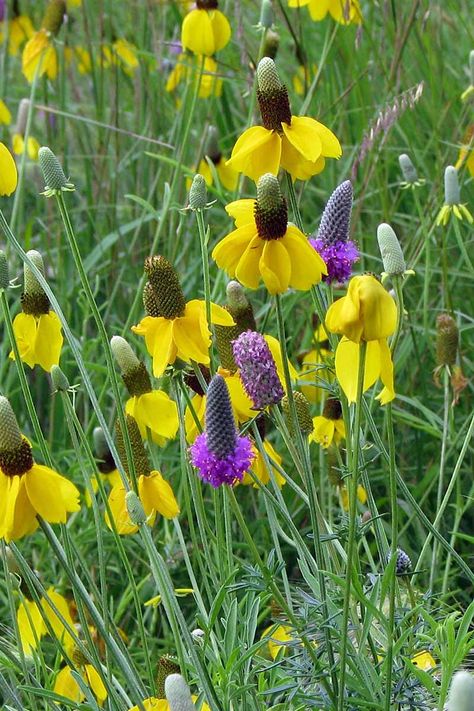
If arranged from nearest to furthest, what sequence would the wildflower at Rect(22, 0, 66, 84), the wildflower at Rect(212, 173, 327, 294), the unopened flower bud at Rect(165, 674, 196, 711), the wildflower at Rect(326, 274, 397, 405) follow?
the unopened flower bud at Rect(165, 674, 196, 711) → the wildflower at Rect(326, 274, 397, 405) → the wildflower at Rect(212, 173, 327, 294) → the wildflower at Rect(22, 0, 66, 84)

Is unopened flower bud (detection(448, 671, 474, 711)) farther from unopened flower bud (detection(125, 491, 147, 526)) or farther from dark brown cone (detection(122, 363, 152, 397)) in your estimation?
dark brown cone (detection(122, 363, 152, 397))

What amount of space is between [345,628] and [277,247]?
44 centimetres

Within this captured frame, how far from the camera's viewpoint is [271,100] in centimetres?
151

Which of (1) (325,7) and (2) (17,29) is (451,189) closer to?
(1) (325,7)

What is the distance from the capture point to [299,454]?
54.4 inches

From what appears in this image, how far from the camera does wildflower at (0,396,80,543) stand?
1.23 m

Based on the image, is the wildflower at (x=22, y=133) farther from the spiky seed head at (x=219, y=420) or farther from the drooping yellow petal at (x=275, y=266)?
the spiky seed head at (x=219, y=420)

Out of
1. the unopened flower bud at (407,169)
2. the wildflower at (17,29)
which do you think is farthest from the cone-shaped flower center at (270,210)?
the wildflower at (17,29)

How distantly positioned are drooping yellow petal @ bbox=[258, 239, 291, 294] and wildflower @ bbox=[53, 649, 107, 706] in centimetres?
68

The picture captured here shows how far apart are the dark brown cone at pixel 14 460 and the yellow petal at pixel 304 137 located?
1.61 feet

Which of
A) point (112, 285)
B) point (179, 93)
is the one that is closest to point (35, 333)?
point (112, 285)

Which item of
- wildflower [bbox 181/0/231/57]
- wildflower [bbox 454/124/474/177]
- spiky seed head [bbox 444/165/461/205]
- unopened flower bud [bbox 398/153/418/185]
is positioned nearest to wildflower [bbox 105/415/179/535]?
spiky seed head [bbox 444/165/461/205]

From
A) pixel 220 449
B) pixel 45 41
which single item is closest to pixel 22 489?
pixel 220 449

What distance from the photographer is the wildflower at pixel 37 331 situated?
1703mm
